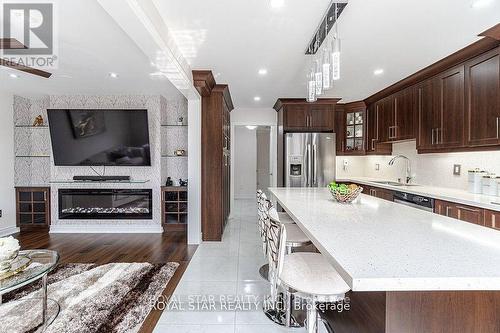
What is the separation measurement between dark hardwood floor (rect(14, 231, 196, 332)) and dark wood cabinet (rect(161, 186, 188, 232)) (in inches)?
7.8

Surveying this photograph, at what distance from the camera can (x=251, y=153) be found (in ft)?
28.8

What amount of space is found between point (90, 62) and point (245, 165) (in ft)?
19.7

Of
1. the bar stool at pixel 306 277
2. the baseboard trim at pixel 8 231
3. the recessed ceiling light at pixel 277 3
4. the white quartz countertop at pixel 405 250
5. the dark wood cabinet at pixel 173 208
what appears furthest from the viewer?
the dark wood cabinet at pixel 173 208

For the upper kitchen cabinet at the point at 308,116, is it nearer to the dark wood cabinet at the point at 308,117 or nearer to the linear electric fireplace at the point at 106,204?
the dark wood cabinet at the point at 308,117

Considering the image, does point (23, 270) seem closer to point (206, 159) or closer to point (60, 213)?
point (206, 159)

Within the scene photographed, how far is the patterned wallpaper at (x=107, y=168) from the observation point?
4.74 m

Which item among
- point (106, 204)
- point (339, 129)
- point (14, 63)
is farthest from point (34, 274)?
point (339, 129)

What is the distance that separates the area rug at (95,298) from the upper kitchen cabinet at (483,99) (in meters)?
3.69

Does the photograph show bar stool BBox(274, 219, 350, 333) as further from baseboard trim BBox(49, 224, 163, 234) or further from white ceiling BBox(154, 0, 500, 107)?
baseboard trim BBox(49, 224, 163, 234)

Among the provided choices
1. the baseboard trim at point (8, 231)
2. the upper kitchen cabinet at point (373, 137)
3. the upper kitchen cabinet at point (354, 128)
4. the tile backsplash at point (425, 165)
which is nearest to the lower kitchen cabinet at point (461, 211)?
the tile backsplash at point (425, 165)

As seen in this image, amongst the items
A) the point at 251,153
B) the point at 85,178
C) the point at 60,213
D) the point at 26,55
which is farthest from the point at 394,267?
the point at 251,153

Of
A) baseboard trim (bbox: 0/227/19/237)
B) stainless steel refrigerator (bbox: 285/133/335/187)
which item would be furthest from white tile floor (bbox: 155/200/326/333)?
baseboard trim (bbox: 0/227/19/237)

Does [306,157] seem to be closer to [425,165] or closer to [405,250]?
[425,165]

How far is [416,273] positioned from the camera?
2.88ft
